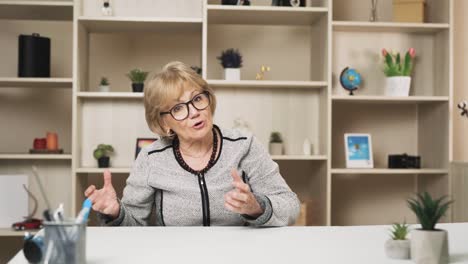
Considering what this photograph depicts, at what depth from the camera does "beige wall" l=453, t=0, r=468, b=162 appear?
4074 mm

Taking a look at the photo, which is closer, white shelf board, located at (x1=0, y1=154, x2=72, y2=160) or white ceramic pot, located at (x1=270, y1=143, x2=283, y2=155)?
white shelf board, located at (x1=0, y1=154, x2=72, y2=160)

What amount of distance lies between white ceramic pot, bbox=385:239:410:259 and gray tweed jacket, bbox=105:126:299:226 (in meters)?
0.60

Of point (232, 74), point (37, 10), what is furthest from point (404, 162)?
point (37, 10)

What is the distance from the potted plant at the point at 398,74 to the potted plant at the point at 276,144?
67 cm

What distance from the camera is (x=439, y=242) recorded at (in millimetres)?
1380

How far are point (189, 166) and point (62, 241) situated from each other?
93 centimetres

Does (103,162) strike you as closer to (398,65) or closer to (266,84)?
(266,84)

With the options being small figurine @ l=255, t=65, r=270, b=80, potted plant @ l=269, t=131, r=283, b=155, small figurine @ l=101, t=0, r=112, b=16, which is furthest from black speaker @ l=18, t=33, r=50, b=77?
potted plant @ l=269, t=131, r=283, b=155

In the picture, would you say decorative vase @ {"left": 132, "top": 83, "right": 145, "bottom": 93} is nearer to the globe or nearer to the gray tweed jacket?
the globe

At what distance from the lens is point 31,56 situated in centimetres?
362

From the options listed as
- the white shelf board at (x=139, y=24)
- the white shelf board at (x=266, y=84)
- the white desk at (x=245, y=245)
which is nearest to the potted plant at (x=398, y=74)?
the white shelf board at (x=266, y=84)

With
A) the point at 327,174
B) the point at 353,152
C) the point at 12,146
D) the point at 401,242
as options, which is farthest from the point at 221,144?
the point at 12,146

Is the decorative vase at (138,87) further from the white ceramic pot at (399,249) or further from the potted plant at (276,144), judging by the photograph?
the white ceramic pot at (399,249)

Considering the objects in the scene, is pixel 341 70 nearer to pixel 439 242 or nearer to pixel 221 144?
pixel 221 144
